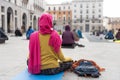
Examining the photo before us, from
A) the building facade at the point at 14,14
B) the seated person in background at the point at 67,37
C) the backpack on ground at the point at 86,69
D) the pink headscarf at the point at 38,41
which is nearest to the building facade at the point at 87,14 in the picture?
the building facade at the point at 14,14

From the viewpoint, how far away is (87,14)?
416 ft

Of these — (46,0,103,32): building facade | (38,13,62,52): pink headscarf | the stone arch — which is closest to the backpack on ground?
(38,13,62,52): pink headscarf

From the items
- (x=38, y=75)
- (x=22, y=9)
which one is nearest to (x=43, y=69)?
(x=38, y=75)

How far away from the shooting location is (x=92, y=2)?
12594 centimetres

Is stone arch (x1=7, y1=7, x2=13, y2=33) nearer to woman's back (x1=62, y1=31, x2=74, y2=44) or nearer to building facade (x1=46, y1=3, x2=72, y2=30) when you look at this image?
woman's back (x1=62, y1=31, x2=74, y2=44)

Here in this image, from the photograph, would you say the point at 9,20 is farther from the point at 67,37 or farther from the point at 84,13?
the point at 84,13

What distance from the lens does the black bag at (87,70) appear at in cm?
714

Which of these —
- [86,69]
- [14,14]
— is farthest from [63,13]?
[86,69]

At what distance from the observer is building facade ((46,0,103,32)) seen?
125 metres

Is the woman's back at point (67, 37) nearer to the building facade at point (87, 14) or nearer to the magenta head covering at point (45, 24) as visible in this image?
the magenta head covering at point (45, 24)

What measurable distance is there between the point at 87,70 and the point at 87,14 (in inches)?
4764

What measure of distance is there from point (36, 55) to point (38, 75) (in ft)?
1.69

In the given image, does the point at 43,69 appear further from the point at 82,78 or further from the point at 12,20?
the point at 12,20

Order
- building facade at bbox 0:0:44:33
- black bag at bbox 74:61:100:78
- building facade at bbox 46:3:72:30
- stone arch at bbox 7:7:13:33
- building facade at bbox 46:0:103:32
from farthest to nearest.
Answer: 1. building facade at bbox 46:0:103:32
2. building facade at bbox 46:3:72:30
3. stone arch at bbox 7:7:13:33
4. building facade at bbox 0:0:44:33
5. black bag at bbox 74:61:100:78
